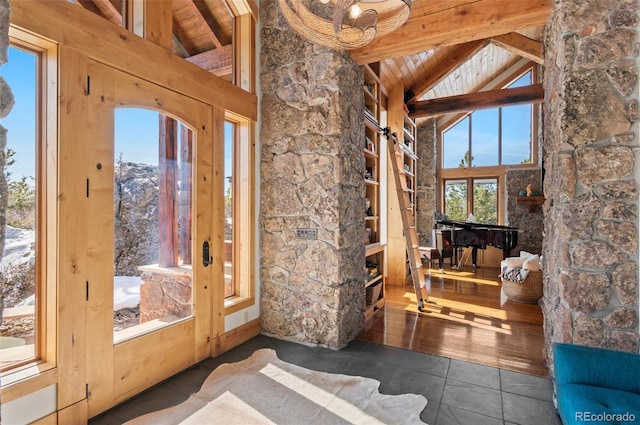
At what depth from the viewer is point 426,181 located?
902 cm

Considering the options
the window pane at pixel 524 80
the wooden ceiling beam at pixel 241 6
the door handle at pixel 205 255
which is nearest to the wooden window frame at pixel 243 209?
the door handle at pixel 205 255

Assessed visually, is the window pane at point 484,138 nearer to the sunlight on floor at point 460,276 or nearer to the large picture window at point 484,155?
the large picture window at point 484,155

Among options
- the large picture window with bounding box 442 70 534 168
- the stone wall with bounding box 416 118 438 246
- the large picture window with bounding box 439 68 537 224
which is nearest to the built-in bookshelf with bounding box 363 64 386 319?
the stone wall with bounding box 416 118 438 246

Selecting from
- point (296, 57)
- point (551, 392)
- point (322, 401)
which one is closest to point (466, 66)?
point (296, 57)

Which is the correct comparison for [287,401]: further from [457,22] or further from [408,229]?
[457,22]

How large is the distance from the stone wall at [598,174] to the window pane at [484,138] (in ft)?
23.3

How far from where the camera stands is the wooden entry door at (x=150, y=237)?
7.26 ft

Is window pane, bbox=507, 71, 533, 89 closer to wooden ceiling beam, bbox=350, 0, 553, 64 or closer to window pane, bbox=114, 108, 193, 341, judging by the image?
wooden ceiling beam, bbox=350, 0, 553, 64

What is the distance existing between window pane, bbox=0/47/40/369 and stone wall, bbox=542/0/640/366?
3545 mm

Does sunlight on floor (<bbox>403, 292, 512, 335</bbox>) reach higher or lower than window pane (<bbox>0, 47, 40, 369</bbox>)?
lower

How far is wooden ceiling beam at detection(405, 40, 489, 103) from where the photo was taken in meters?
6.27

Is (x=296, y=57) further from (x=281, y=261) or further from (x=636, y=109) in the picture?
(x=636, y=109)

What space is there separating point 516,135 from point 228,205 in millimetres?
8308

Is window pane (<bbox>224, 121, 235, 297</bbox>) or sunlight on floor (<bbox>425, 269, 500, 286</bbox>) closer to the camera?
window pane (<bbox>224, 121, 235, 297</bbox>)
